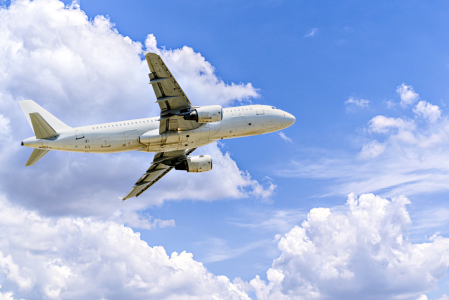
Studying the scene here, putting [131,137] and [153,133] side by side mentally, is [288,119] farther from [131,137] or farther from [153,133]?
[131,137]

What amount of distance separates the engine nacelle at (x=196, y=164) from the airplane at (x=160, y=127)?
7.18 m

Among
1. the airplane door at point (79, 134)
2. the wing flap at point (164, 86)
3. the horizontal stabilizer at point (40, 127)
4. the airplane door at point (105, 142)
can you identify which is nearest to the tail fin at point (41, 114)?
the horizontal stabilizer at point (40, 127)

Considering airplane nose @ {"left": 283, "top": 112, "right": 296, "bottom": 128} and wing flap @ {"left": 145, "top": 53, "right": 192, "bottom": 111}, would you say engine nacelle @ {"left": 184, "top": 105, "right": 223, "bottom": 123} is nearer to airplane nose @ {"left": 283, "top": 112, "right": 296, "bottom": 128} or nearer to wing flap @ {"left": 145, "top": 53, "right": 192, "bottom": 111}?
wing flap @ {"left": 145, "top": 53, "right": 192, "bottom": 111}

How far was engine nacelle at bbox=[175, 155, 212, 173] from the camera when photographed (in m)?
51.8

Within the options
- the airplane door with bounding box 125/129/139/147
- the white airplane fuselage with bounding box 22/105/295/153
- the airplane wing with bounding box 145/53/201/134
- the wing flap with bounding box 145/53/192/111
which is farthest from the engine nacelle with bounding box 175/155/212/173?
the wing flap with bounding box 145/53/192/111

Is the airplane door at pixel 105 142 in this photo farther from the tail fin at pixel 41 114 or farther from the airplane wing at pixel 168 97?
the airplane wing at pixel 168 97

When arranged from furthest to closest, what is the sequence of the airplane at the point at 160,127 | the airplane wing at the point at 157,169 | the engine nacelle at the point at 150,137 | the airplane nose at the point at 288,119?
the airplane wing at the point at 157,169 → the airplane nose at the point at 288,119 → the engine nacelle at the point at 150,137 → the airplane at the point at 160,127

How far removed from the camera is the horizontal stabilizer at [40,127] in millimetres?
39750

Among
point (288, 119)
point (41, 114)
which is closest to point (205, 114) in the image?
point (288, 119)

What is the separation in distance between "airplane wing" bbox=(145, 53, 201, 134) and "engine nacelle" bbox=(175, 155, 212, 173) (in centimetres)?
1010

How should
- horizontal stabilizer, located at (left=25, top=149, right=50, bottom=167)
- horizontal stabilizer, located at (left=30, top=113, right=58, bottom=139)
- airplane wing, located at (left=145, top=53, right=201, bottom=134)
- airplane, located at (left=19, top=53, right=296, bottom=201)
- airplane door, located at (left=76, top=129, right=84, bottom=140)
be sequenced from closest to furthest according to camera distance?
airplane wing, located at (left=145, top=53, right=201, bottom=134), airplane, located at (left=19, top=53, right=296, bottom=201), horizontal stabilizer, located at (left=30, top=113, right=58, bottom=139), airplane door, located at (left=76, top=129, right=84, bottom=140), horizontal stabilizer, located at (left=25, top=149, right=50, bottom=167)

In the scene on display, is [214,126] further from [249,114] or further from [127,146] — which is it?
[127,146]

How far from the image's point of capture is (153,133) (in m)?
41.8

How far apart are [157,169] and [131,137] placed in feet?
39.1
